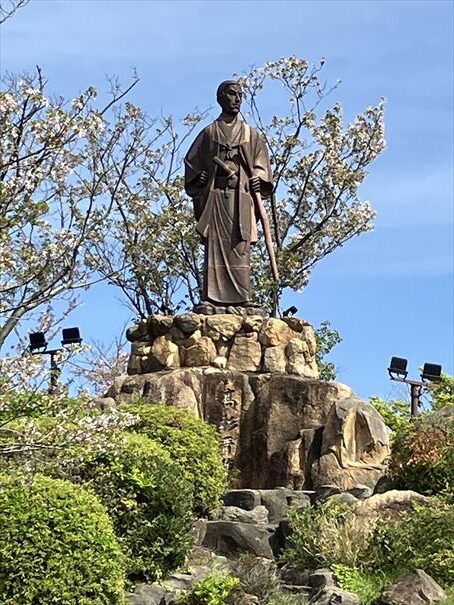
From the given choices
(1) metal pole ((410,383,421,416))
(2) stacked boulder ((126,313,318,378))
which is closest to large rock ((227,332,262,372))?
(2) stacked boulder ((126,313,318,378))

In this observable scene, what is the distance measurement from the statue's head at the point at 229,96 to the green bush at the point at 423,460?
16.9ft

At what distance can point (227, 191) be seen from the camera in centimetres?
1503

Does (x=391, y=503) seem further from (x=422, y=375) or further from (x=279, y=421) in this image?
(x=422, y=375)

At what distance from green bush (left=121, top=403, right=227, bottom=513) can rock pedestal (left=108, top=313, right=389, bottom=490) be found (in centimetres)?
161

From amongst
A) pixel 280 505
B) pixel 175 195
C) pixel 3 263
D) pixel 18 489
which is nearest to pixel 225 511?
pixel 280 505

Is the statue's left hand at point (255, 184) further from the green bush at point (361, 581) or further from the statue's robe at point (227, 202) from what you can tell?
the green bush at point (361, 581)

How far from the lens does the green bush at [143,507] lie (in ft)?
31.3

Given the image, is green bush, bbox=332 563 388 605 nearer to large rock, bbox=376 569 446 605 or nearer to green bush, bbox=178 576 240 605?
large rock, bbox=376 569 446 605

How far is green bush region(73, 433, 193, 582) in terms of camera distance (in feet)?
31.3

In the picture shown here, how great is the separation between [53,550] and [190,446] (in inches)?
127

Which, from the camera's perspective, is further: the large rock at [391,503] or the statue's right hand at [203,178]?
the statue's right hand at [203,178]

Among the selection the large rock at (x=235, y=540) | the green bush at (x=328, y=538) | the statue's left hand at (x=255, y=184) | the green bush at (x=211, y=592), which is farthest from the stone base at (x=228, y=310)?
the green bush at (x=211, y=592)

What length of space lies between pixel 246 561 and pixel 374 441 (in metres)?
3.55

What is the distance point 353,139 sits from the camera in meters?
23.4
